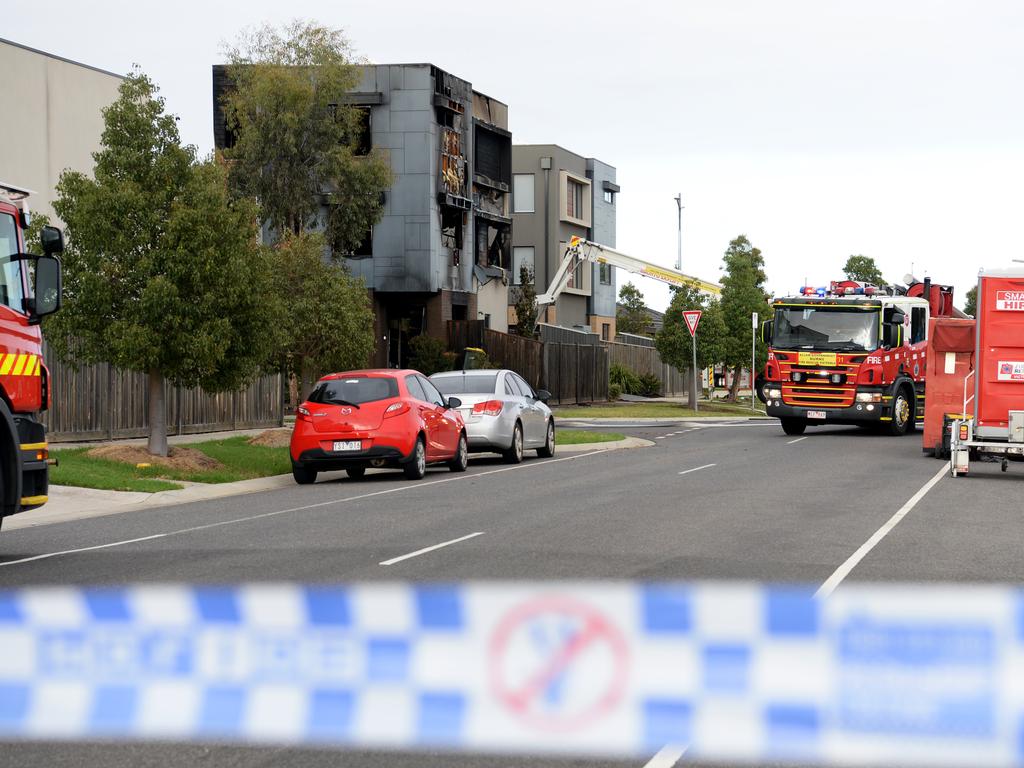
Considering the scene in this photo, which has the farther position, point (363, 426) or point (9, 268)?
point (363, 426)

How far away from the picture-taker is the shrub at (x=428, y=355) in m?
45.0

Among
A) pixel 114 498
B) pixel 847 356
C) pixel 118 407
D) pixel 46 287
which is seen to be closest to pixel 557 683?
pixel 46 287

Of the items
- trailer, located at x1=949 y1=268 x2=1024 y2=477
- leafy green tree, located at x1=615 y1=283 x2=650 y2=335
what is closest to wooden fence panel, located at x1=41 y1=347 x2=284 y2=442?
trailer, located at x1=949 y1=268 x2=1024 y2=477

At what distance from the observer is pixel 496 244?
2223 inches

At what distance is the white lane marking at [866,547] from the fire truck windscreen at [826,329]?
1234 centimetres

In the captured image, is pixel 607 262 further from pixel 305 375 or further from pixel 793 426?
pixel 305 375

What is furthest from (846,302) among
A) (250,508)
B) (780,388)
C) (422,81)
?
(422,81)

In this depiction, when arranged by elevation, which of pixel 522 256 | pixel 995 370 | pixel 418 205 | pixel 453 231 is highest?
pixel 418 205

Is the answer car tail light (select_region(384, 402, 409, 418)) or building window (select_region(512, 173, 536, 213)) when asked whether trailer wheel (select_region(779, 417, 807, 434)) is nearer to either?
car tail light (select_region(384, 402, 409, 418))

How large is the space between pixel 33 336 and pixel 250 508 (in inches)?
208

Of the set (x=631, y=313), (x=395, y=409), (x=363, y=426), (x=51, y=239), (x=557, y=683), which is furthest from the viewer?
(x=631, y=313)

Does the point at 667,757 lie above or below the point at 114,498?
above

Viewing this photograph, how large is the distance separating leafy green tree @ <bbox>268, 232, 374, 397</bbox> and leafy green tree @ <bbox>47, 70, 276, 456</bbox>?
543cm

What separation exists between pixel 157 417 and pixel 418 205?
90.0 ft
